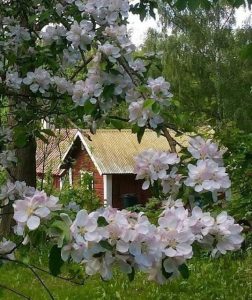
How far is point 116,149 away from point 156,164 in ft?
53.9

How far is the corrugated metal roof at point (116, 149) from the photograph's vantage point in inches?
664

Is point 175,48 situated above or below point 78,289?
above

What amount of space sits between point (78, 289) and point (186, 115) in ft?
11.7

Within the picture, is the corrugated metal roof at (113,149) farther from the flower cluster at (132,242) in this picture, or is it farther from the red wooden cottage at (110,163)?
the flower cluster at (132,242)

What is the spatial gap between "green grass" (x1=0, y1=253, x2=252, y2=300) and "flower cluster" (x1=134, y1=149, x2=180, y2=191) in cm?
345

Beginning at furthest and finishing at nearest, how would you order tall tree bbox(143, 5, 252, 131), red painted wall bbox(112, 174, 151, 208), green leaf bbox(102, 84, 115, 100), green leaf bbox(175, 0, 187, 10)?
1. tall tree bbox(143, 5, 252, 131)
2. red painted wall bbox(112, 174, 151, 208)
3. green leaf bbox(175, 0, 187, 10)
4. green leaf bbox(102, 84, 115, 100)

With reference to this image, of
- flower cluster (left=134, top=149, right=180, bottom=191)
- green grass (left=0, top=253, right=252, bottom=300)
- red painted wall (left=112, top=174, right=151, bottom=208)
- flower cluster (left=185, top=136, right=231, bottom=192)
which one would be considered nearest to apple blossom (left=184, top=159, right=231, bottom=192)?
flower cluster (left=185, top=136, right=231, bottom=192)

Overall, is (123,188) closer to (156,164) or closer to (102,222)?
(156,164)

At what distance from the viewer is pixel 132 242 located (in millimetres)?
1205

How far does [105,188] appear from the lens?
56.3ft

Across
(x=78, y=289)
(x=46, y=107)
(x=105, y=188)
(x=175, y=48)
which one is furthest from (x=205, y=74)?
(x=46, y=107)

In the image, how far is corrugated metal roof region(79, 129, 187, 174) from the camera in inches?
664

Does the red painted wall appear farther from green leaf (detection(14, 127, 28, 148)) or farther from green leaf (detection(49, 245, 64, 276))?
green leaf (detection(49, 245, 64, 276))

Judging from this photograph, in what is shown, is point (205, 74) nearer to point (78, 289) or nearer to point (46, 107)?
point (78, 289)
